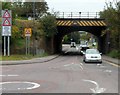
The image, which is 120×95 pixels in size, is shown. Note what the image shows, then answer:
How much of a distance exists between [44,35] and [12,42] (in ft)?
24.4

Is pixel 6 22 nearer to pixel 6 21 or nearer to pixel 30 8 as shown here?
pixel 6 21

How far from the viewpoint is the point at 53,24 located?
188ft

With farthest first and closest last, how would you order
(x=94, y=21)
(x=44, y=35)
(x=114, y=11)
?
(x=94, y=21), (x=44, y=35), (x=114, y=11)

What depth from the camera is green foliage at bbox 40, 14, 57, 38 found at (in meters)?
56.8

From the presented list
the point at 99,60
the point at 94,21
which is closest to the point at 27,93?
the point at 99,60

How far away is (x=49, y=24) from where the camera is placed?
2239 inches

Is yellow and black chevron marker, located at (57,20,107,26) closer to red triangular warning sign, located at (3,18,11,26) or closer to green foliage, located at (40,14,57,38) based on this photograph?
green foliage, located at (40,14,57,38)

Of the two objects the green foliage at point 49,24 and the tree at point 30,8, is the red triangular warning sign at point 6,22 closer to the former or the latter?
the green foliage at point 49,24

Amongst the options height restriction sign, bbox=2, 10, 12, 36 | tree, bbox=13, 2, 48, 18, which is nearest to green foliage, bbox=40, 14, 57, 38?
height restriction sign, bbox=2, 10, 12, 36

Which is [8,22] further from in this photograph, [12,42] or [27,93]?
[27,93]

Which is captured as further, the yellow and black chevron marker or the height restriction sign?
the yellow and black chevron marker

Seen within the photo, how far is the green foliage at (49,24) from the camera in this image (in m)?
56.8

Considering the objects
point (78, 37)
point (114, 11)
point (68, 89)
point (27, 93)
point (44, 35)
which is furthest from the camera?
point (78, 37)

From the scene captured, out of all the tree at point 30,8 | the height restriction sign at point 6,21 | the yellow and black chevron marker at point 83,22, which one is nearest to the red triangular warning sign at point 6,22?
the height restriction sign at point 6,21
